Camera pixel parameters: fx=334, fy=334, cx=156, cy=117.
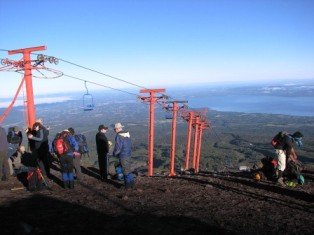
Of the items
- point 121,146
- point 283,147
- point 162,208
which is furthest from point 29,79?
point 283,147

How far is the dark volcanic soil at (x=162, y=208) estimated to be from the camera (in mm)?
7439

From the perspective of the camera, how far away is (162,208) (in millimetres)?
9008

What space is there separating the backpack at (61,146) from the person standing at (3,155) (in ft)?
7.55

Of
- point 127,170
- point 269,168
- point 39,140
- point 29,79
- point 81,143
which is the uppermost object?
point 29,79

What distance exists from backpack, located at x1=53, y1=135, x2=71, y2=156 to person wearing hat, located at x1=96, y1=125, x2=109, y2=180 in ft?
6.01

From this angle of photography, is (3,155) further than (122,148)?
Yes

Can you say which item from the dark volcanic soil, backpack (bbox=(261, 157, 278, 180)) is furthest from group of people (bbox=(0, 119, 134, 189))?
backpack (bbox=(261, 157, 278, 180))

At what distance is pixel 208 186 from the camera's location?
11586 mm

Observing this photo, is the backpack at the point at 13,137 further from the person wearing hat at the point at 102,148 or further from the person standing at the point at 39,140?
the person wearing hat at the point at 102,148

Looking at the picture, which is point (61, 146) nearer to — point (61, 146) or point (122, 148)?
point (61, 146)

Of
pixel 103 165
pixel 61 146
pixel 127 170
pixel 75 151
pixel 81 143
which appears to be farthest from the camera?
pixel 103 165

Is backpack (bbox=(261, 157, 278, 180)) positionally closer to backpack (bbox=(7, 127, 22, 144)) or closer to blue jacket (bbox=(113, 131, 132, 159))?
blue jacket (bbox=(113, 131, 132, 159))

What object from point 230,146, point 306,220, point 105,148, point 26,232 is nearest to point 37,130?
point 105,148

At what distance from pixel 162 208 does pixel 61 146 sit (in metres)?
3.81
